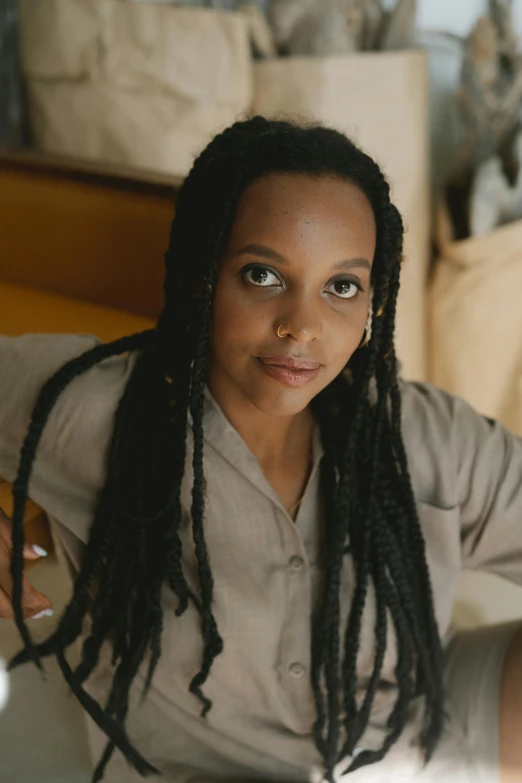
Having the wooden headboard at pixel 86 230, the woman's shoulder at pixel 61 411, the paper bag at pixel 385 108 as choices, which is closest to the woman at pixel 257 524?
the woman's shoulder at pixel 61 411

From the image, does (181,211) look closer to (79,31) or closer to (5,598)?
(5,598)

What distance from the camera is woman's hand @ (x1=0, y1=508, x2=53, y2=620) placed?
0.72 metres

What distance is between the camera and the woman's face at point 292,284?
0.63 meters

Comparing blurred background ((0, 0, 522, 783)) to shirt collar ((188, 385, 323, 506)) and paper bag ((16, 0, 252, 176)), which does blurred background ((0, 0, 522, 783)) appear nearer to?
paper bag ((16, 0, 252, 176))

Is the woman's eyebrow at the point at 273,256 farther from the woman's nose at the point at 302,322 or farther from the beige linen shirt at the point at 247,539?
the beige linen shirt at the point at 247,539

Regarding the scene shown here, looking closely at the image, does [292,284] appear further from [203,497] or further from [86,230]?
[86,230]

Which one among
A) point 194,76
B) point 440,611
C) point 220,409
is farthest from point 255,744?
point 194,76

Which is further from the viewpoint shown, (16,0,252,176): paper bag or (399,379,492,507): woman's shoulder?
(16,0,252,176): paper bag

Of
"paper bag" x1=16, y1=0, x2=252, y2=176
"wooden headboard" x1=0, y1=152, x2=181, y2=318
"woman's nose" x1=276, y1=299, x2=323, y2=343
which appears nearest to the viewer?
"woman's nose" x1=276, y1=299, x2=323, y2=343

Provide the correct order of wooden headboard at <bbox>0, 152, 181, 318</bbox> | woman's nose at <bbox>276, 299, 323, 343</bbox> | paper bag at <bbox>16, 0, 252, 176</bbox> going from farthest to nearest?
paper bag at <bbox>16, 0, 252, 176</bbox> → wooden headboard at <bbox>0, 152, 181, 318</bbox> → woman's nose at <bbox>276, 299, 323, 343</bbox>

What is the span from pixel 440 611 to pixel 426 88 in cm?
109

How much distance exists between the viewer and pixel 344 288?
0.66 m

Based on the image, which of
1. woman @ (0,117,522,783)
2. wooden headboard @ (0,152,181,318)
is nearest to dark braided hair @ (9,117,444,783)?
woman @ (0,117,522,783)

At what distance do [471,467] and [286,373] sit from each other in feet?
0.79
